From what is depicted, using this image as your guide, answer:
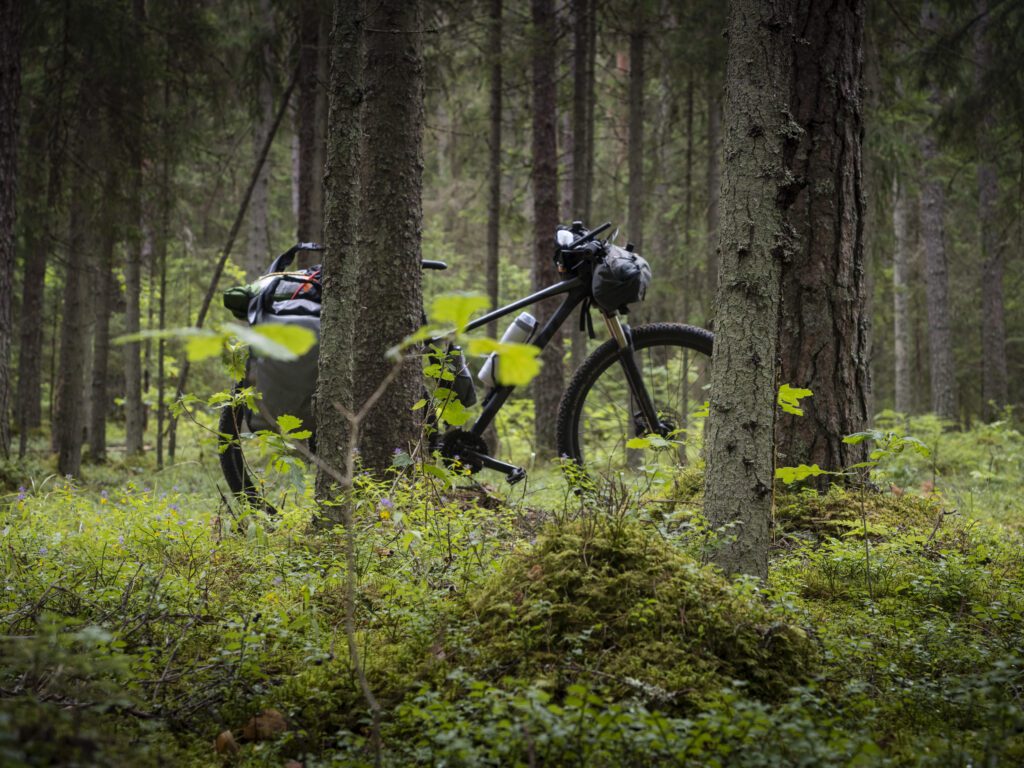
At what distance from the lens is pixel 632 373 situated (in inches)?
193

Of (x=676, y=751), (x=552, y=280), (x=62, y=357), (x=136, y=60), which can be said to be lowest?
(x=676, y=751)

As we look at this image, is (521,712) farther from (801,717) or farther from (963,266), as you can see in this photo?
(963,266)

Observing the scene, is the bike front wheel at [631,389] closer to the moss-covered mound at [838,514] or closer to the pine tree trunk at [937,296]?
the moss-covered mound at [838,514]

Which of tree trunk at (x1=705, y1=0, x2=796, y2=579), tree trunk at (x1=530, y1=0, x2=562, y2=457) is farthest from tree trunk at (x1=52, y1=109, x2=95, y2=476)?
tree trunk at (x1=705, y1=0, x2=796, y2=579)

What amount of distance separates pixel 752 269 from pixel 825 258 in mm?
1592

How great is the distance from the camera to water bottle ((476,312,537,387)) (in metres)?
4.73

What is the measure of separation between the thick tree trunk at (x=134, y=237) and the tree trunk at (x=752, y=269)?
306 inches

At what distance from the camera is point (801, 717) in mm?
1915

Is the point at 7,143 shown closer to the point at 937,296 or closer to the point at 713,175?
the point at 713,175

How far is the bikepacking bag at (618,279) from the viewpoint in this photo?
15.5ft

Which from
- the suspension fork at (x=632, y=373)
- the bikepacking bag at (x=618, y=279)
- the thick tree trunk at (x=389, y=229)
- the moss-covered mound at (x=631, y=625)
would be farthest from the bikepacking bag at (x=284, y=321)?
the moss-covered mound at (x=631, y=625)

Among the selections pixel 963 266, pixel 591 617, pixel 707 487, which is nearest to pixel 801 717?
pixel 591 617

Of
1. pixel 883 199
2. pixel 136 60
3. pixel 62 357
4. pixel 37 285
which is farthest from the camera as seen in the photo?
pixel 37 285

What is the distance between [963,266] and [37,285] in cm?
2121
